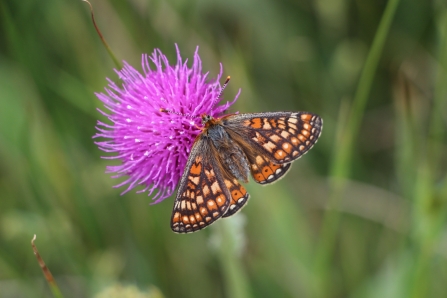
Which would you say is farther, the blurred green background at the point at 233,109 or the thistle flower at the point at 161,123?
the blurred green background at the point at 233,109

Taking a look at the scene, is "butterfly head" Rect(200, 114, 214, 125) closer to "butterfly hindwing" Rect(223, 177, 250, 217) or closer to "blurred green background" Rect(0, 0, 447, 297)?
"butterfly hindwing" Rect(223, 177, 250, 217)

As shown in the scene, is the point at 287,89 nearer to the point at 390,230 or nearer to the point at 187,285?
the point at 390,230

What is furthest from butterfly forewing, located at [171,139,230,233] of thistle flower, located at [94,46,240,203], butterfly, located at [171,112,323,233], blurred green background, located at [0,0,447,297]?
blurred green background, located at [0,0,447,297]

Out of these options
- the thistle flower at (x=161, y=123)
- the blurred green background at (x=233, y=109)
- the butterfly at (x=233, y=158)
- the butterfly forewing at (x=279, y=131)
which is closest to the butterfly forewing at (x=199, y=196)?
the butterfly at (x=233, y=158)

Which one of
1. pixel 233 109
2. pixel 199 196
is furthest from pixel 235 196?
pixel 233 109

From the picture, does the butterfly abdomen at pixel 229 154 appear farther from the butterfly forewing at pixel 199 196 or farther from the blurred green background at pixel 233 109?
the blurred green background at pixel 233 109

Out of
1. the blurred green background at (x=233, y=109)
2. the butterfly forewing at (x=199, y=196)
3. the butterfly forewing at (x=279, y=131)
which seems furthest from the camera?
the blurred green background at (x=233, y=109)

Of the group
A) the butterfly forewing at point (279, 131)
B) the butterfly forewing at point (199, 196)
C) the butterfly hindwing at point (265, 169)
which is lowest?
the butterfly forewing at point (199, 196)
